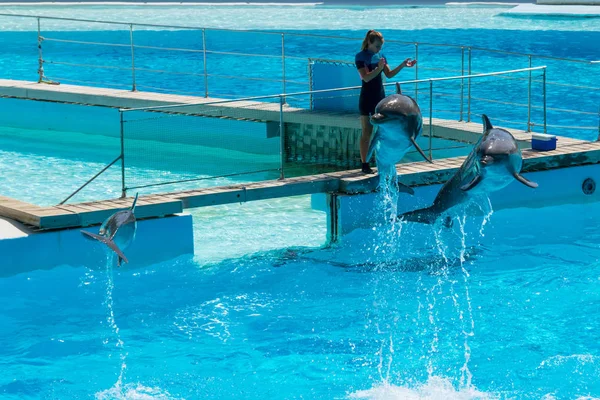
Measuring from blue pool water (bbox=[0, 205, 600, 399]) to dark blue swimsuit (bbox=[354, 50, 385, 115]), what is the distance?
48.5 inches

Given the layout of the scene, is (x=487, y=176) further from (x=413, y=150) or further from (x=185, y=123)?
(x=185, y=123)

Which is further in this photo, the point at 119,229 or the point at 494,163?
the point at 119,229

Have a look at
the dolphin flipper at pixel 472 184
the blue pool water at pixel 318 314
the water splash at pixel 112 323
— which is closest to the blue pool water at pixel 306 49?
the blue pool water at pixel 318 314

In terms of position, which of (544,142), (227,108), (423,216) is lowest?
(423,216)

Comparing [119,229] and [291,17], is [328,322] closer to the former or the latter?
[119,229]

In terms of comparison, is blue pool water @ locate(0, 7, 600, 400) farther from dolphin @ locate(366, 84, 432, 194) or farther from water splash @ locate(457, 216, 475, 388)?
dolphin @ locate(366, 84, 432, 194)

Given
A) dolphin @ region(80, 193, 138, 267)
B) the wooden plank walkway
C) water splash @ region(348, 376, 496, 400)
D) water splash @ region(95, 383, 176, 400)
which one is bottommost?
water splash @ region(348, 376, 496, 400)

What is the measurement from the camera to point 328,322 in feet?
27.3

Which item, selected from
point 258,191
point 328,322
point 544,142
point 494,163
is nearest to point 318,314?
point 328,322

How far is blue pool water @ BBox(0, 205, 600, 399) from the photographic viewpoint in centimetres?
727

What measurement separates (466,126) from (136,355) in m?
5.76

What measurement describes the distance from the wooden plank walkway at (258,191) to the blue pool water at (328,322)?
1.58 ft

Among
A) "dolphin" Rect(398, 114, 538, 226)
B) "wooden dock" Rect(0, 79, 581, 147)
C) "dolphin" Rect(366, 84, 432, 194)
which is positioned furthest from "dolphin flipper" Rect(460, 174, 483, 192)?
"wooden dock" Rect(0, 79, 581, 147)

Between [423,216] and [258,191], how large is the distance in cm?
165
